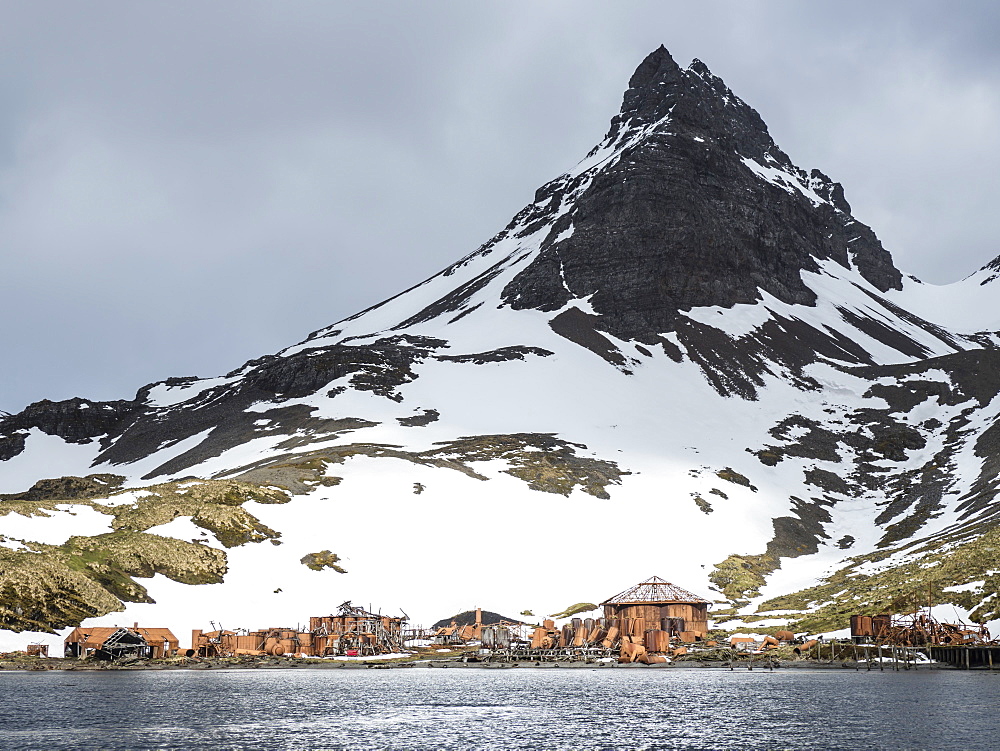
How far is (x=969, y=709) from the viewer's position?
49.6 metres

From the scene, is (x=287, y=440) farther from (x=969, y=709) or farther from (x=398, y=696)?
(x=969, y=709)

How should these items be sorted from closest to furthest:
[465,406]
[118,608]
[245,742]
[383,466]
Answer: [245,742] → [118,608] → [383,466] → [465,406]

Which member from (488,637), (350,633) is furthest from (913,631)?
(350,633)

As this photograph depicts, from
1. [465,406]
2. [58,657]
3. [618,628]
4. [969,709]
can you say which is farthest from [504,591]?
[465,406]

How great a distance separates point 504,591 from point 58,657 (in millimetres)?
47735

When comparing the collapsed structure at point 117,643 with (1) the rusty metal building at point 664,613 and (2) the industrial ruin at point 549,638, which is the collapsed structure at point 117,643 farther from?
(1) the rusty metal building at point 664,613

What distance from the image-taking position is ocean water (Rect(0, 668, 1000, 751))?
138 ft

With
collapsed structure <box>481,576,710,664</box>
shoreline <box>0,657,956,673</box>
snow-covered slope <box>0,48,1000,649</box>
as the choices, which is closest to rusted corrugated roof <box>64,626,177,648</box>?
shoreline <box>0,657,956,673</box>

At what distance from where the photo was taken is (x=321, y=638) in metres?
96.0

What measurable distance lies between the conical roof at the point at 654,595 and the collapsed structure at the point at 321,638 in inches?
886

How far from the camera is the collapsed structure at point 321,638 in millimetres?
92062

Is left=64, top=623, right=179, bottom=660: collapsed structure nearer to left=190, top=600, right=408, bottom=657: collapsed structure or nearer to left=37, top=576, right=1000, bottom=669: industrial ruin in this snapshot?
left=37, top=576, right=1000, bottom=669: industrial ruin

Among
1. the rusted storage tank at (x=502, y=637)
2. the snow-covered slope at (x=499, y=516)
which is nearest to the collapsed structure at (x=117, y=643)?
the snow-covered slope at (x=499, y=516)

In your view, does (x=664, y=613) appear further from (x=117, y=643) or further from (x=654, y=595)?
(x=117, y=643)
